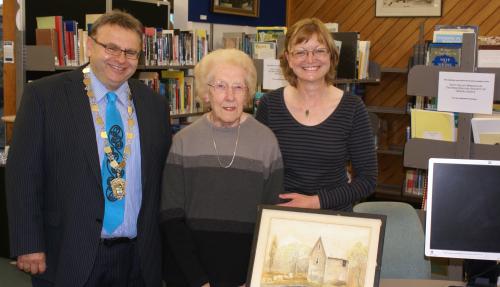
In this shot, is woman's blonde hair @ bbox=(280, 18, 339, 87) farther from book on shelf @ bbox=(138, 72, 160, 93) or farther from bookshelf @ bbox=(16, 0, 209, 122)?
book on shelf @ bbox=(138, 72, 160, 93)

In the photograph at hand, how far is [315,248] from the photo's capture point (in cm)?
190

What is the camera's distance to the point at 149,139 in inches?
92.3

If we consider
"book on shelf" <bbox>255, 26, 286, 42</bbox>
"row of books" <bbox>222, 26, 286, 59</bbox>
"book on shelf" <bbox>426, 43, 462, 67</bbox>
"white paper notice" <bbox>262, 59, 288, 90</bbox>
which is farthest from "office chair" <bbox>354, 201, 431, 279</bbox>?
"book on shelf" <bbox>255, 26, 286, 42</bbox>

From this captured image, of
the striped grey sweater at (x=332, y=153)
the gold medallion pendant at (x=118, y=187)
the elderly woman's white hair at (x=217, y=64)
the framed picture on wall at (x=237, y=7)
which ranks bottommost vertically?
the gold medallion pendant at (x=118, y=187)

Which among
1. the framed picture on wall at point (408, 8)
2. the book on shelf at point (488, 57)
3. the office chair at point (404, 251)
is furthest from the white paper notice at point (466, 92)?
the framed picture on wall at point (408, 8)

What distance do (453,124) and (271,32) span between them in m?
3.54

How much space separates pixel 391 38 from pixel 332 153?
591 centimetres

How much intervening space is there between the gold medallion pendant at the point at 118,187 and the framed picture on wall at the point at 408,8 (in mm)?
6278

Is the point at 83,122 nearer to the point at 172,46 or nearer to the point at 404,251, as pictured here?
the point at 404,251

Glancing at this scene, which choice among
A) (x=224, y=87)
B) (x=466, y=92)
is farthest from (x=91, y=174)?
(x=466, y=92)

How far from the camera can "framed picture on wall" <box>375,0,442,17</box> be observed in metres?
7.53

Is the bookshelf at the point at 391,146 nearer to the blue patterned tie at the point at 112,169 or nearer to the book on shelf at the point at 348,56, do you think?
the book on shelf at the point at 348,56

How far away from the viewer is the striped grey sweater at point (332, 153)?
92.7 inches

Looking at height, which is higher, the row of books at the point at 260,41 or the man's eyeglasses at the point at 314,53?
the row of books at the point at 260,41
